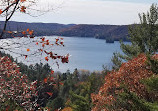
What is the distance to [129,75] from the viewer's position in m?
11.8

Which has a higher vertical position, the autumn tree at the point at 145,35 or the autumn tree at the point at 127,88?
the autumn tree at the point at 145,35

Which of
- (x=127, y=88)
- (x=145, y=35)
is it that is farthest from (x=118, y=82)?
(x=145, y=35)

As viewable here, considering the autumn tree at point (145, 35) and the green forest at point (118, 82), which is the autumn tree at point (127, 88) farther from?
the autumn tree at point (145, 35)

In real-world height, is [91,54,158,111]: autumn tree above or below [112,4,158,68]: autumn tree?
below

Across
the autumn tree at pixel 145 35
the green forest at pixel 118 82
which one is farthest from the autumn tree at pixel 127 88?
the autumn tree at pixel 145 35

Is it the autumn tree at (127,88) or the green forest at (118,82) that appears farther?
the autumn tree at (127,88)

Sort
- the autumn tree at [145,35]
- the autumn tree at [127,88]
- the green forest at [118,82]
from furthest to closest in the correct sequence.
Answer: the autumn tree at [145,35] < the autumn tree at [127,88] < the green forest at [118,82]

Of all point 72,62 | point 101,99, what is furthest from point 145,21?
point 72,62

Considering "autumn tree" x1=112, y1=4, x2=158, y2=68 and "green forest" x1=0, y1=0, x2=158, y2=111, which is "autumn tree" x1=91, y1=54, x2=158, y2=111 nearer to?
"green forest" x1=0, y1=0, x2=158, y2=111

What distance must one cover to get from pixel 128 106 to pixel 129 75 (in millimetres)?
2044

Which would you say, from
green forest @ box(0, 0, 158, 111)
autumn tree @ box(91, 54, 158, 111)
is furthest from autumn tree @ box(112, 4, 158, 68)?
autumn tree @ box(91, 54, 158, 111)

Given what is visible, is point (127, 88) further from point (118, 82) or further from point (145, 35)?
point (145, 35)

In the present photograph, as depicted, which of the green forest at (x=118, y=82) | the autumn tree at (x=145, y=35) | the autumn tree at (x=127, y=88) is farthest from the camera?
the autumn tree at (x=145, y=35)

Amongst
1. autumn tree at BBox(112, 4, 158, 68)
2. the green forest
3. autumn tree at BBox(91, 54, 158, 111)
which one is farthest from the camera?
autumn tree at BBox(112, 4, 158, 68)
